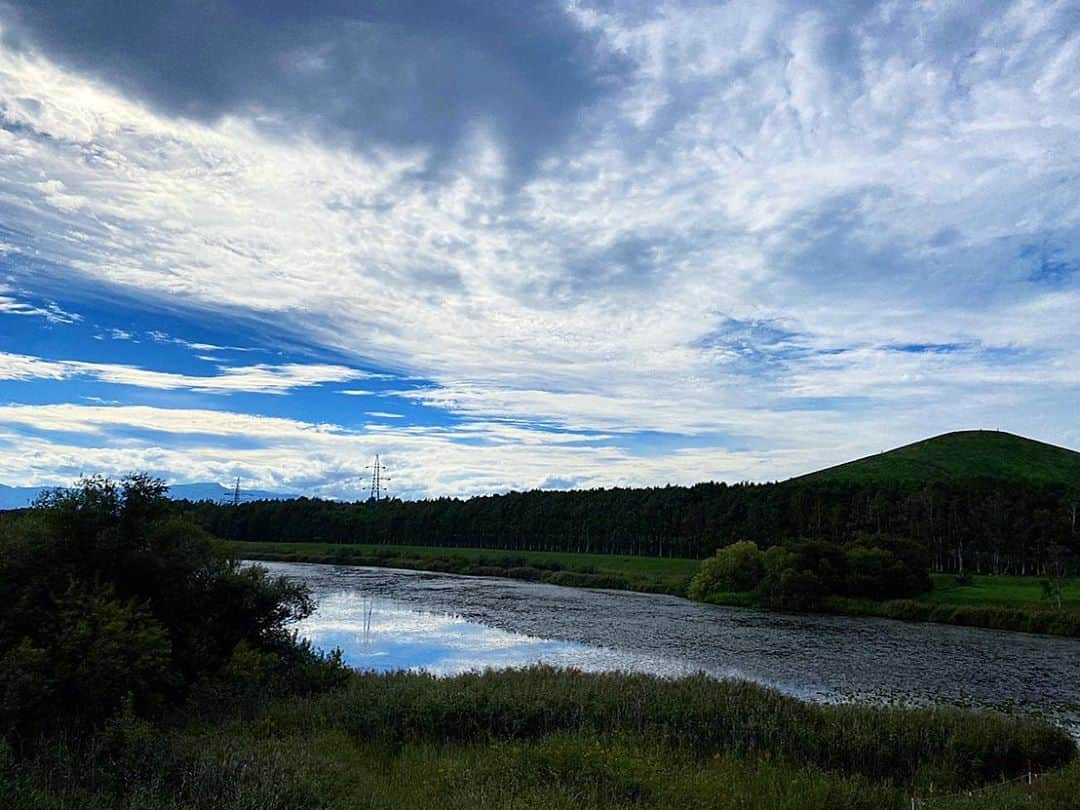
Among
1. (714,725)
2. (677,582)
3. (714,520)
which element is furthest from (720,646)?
(714,520)

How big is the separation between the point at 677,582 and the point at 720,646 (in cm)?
3961

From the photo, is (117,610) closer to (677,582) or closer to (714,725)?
(714,725)

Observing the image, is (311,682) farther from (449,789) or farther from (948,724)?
(948,724)

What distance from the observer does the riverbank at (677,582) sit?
165ft

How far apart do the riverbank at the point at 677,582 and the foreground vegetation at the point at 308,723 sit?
10.3ft

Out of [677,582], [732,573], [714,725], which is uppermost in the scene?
[732,573]

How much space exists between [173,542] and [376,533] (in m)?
141

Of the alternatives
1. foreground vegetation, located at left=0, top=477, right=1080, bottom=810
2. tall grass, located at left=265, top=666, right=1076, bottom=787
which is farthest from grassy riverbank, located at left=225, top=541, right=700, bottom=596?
tall grass, located at left=265, top=666, right=1076, bottom=787

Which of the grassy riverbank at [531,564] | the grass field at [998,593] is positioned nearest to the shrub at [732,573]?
the grassy riverbank at [531,564]

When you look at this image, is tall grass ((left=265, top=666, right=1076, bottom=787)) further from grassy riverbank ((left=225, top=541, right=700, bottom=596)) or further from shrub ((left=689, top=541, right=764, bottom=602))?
grassy riverbank ((left=225, top=541, right=700, bottom=596))

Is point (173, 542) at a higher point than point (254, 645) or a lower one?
higher

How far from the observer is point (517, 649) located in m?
36.3

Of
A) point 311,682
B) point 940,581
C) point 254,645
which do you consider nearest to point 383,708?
point 311,682

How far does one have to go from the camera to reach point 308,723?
670 inches
